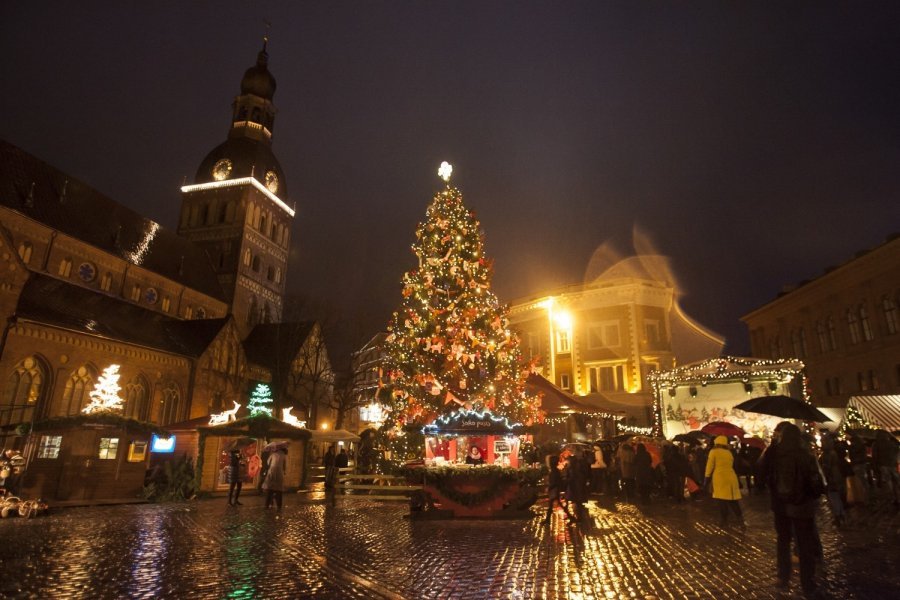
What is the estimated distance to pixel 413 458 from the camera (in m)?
17.6

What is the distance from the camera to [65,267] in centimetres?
3050

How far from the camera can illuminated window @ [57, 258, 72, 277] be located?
Answer: 3014 centimetres

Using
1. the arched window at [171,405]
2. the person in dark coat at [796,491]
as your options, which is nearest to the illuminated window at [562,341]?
the arched window at [171,405]

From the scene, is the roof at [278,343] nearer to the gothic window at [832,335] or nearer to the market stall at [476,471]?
the market stall at [476,471]

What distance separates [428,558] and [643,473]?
32.8 ft

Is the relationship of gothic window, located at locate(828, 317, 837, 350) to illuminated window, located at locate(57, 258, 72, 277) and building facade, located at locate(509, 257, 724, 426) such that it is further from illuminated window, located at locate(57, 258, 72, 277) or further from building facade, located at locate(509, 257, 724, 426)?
illuminated window, located at locate(57, 258, 72, 277)

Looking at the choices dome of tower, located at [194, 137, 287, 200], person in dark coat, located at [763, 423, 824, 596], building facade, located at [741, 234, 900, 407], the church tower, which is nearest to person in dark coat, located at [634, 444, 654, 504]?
person in dark coat, located at [763, 423, 824, 596]

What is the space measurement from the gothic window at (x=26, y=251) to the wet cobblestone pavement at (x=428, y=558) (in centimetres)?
2142

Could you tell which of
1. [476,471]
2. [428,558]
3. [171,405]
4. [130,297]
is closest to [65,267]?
[130,297]

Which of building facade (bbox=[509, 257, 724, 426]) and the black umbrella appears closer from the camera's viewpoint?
the black umbrella

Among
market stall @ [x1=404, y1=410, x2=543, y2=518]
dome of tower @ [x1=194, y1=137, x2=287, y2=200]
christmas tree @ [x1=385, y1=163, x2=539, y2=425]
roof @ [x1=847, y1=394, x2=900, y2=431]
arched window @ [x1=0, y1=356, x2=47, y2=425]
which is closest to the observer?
market stall @ [x1=404, y1=410, x2=543, y2=518]

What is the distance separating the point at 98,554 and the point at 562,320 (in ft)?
116

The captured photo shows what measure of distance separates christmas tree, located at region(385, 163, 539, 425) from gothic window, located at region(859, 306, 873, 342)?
25975 mm

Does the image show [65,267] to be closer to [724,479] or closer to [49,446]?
[49,446]
